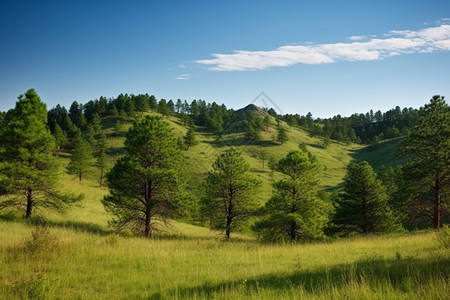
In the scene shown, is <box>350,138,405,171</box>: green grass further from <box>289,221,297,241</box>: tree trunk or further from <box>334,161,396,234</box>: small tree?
<box>289,221,297,241</box>: tree trunk

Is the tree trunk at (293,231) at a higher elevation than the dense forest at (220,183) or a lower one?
lower

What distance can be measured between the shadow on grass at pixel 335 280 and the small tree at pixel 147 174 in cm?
Result: 1461

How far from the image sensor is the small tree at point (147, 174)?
2119cm

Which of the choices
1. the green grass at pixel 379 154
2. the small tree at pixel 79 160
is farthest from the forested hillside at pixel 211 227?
the green grass at pixel 379 154

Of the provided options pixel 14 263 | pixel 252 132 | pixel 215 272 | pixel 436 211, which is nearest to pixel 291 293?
pixel 215 272

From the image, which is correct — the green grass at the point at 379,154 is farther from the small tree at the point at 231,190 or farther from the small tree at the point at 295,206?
the small tree at the point at 231,190

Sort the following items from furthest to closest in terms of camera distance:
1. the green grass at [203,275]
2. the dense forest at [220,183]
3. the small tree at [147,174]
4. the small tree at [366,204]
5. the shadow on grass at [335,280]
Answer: the small tree at [366,204]
the small tree at [147,174]
the dense forest at [220,183]
the shadow on grass at [335,280]
the green grass at [203,275]

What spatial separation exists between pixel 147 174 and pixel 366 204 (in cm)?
2505

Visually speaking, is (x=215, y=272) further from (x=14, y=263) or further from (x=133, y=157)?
(x=133, y=157)

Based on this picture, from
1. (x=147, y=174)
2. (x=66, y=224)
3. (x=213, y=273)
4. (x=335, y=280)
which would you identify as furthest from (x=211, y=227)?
(x=335, y=280)

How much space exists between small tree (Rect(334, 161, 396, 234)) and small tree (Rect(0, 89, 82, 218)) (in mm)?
28710

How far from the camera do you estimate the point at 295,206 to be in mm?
24875

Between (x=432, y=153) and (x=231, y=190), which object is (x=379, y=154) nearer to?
(x=432, y=153)

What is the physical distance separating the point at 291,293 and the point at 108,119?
436ft
